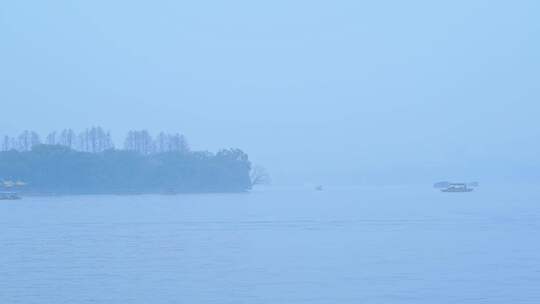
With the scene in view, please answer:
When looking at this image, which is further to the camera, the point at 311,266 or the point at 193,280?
the point at 311,266

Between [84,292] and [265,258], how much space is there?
271 inches

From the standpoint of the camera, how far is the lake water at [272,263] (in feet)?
55.6

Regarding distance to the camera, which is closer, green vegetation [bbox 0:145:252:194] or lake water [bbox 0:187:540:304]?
lake water [bbox 0:187:540:304]

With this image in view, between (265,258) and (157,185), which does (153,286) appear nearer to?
(265,258)

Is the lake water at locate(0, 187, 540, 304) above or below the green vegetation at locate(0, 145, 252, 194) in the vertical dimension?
below

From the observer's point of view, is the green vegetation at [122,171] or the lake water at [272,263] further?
the green vegetation at [122,171]

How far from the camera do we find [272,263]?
22047mm

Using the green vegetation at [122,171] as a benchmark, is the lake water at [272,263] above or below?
below

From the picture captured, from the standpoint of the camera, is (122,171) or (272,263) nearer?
(272,263)

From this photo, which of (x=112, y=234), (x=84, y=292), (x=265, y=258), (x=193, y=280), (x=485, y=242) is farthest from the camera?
(x=112, y=234)

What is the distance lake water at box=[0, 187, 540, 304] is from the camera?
1695 centimetres

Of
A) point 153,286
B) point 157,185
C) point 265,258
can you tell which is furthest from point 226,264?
point 157,185

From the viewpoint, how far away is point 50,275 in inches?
777

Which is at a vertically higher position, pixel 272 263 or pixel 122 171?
pixel 122 171
